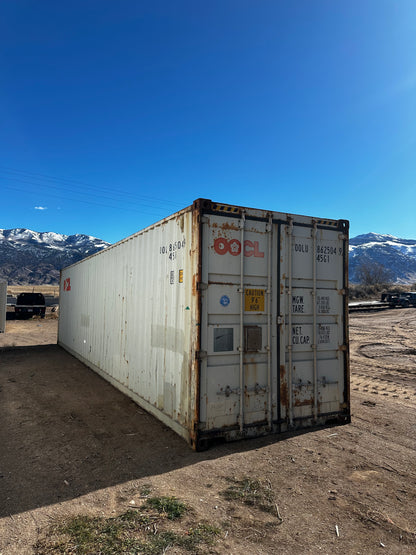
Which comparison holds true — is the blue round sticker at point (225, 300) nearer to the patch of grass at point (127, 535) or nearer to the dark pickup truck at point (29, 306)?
the patch of grass at point (127, 535)

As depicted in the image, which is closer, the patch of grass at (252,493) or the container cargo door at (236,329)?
the patch of grass at (252,493)

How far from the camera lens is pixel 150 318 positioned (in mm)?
6762

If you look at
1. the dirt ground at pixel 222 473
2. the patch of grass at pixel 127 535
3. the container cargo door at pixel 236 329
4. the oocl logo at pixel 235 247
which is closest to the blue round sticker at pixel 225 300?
the container cargo door at pixel 236 329

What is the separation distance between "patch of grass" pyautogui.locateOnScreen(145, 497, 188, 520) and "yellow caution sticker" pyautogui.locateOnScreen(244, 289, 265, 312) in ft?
9.21

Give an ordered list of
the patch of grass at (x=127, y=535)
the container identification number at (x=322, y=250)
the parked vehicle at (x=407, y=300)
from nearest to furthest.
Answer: the patch of grass at (x=127, y=535)
the container identification number at (x=322, y=250)
the parked vehicle at (x=407, y=300)

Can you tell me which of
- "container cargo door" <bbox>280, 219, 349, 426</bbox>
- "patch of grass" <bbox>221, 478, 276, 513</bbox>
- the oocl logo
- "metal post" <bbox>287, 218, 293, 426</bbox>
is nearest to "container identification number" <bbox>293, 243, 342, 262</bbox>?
"container cargo door" <bbox>280, 219, 349, 426</bbox>

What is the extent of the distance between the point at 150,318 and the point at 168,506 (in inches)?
142

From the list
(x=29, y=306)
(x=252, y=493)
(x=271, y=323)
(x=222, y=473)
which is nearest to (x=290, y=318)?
(x=271, y=323)

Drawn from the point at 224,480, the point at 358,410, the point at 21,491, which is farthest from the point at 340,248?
the point at 21,491

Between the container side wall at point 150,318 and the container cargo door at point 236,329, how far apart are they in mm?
265

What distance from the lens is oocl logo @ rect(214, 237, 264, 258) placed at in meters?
5.39

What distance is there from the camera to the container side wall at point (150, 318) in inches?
216

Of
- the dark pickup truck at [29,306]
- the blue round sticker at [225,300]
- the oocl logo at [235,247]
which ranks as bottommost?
the dark pickup truck at [29,306]

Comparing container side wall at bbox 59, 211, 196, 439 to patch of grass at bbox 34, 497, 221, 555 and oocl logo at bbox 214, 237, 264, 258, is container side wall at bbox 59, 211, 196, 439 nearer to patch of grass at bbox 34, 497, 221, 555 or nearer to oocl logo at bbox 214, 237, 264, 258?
oocl logo at bbox 214, 237, 264, 258
